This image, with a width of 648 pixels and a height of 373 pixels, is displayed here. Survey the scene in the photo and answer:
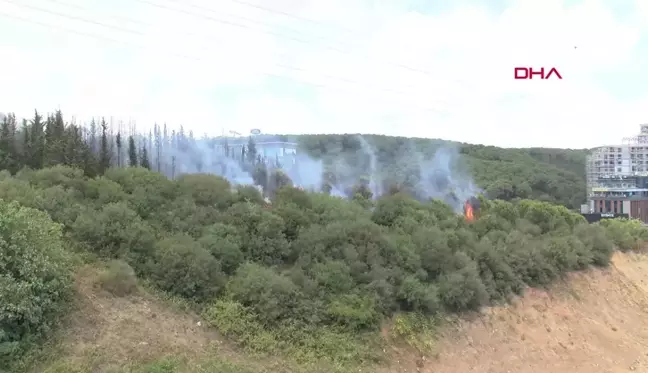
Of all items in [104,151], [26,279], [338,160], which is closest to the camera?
[26,279]

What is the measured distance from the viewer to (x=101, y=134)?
26.4 meters

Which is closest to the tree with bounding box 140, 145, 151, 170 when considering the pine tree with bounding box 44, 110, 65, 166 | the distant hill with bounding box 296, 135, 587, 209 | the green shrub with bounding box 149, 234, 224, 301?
the pine tree with bounding box 44, 110, 65, 166

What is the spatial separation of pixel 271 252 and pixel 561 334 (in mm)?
9690

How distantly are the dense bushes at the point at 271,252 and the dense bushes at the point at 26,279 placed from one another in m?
0.04

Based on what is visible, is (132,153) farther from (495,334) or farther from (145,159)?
(495,334)

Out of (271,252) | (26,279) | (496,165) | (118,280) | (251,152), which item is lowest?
(118,280)

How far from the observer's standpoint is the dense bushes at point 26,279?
8.76m

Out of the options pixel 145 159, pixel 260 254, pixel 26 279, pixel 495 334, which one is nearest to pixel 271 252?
pixel 260 254

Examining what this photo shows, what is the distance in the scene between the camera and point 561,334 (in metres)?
17.3

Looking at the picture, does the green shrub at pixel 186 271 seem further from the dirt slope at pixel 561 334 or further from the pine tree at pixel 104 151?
the pine tree at pixel 104 151

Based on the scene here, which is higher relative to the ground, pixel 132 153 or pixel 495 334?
pixel 132 153

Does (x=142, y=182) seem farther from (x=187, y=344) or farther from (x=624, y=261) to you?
(x=624, y=261)

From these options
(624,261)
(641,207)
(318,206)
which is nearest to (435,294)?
(318,206)

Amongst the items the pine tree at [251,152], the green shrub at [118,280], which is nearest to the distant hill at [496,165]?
the pine tree at [251,152]
